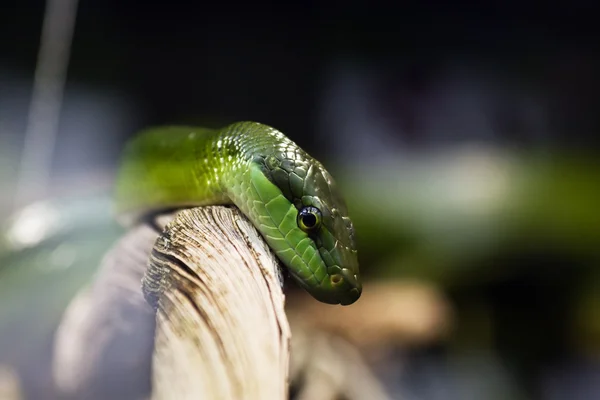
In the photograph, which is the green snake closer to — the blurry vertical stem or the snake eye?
the snake eye

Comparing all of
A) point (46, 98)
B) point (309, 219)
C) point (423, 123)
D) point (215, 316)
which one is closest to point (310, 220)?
point (309, 219)

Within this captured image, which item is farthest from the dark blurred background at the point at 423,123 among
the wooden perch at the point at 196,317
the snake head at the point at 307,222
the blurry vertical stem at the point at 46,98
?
the wooden perch at the point at 196,317

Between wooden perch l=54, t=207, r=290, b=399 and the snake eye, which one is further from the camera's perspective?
the snake eye

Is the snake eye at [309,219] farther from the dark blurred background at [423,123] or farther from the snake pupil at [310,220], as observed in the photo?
the dark blurred background at [423,123]

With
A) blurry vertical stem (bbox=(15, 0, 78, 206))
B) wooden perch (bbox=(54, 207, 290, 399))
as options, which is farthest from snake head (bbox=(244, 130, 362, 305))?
blurry vertical stem (bbox=(15, 0, 78, 206))

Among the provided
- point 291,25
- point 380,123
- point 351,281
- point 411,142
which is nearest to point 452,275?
point 411,142
